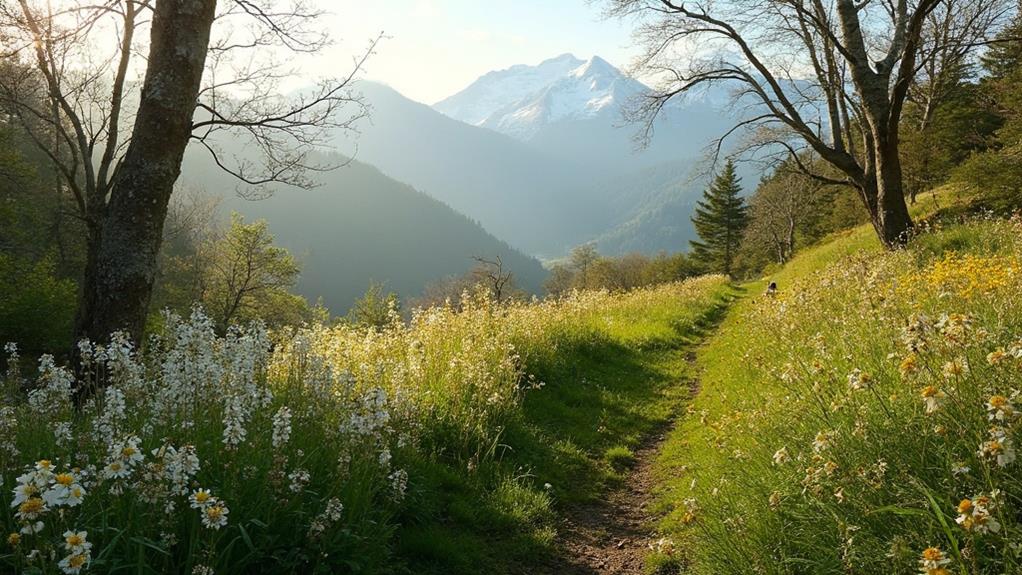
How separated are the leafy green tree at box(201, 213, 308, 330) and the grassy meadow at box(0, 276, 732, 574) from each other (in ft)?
113

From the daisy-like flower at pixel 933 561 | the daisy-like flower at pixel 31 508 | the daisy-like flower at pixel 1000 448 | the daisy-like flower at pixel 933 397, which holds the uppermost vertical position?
the daisy-like flower at pixel 933 397

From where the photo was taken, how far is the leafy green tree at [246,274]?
39750mm

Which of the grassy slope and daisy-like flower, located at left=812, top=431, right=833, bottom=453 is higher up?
daisy-like flower, located at left=812, top=431, right=833, bottom=453

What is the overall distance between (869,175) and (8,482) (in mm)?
15611

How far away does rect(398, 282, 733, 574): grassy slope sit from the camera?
15.2ft

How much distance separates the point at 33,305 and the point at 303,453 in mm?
26889

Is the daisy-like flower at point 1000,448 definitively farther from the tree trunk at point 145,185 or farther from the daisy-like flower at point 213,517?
the tree trunk at point 145,185

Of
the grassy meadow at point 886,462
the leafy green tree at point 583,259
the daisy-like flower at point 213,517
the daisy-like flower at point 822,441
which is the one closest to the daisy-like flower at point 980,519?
the grassy meadow at point 886,462

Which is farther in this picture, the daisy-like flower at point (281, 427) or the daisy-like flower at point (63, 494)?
the daisy-like flower at point (281, 427)

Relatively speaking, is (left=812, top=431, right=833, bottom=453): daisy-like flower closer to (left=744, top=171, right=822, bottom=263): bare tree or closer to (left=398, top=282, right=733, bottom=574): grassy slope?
(left=398, top=282, right=733, bottom=574): grassy slope

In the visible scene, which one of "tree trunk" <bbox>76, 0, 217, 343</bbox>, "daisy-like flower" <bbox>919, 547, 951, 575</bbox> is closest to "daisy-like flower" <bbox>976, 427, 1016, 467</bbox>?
"daisy-like flower" <bbox>919, 547, 951, 575</bbox>

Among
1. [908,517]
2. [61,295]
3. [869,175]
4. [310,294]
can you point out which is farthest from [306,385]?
[310,294]

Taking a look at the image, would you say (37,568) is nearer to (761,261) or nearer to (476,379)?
(476,379)

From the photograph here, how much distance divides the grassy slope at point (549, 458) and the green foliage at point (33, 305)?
2384 cm
